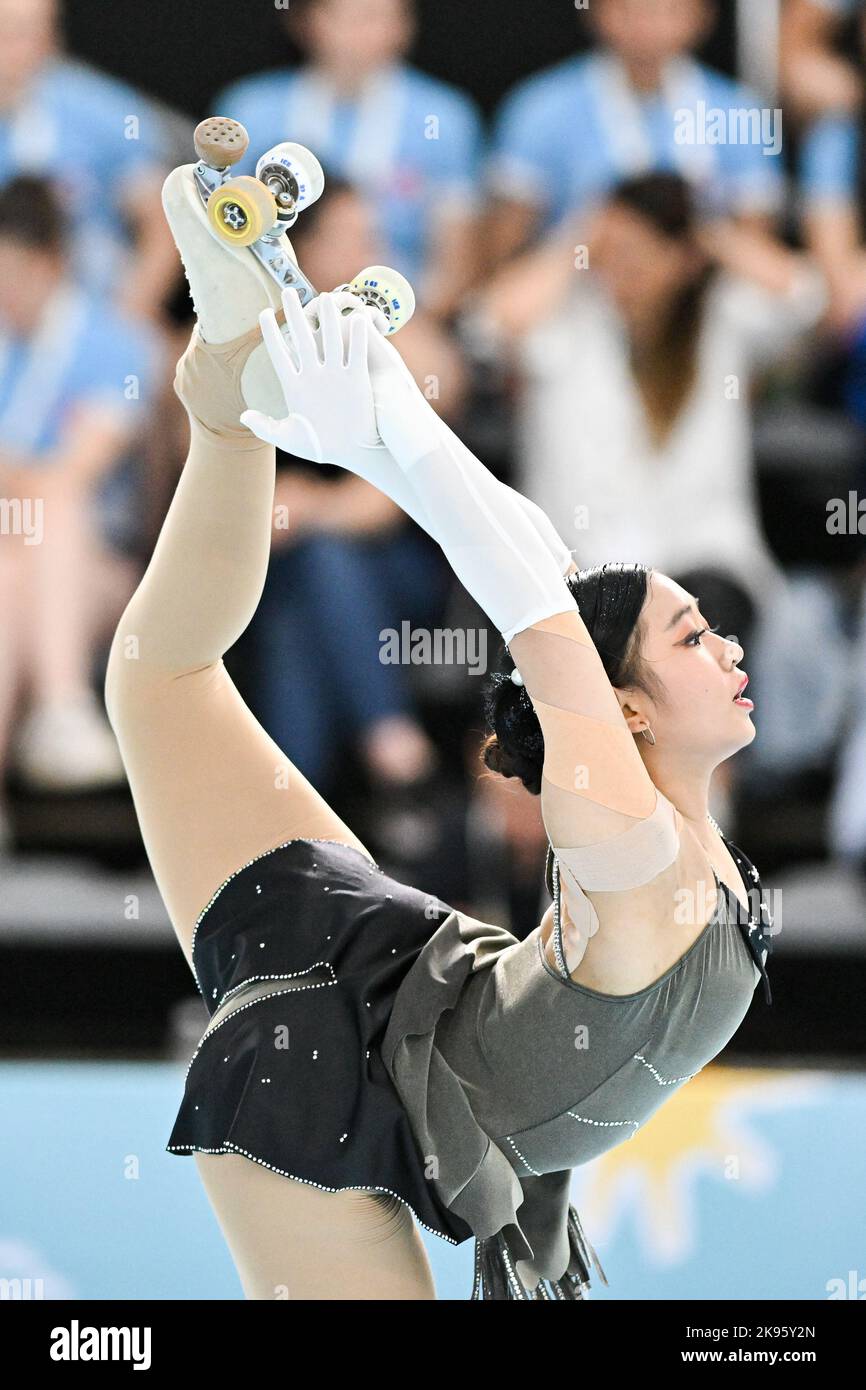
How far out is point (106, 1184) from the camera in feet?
10.6

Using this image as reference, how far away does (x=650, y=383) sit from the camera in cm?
443

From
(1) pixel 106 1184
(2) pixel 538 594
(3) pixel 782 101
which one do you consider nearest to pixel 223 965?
(2) pixel 538 594

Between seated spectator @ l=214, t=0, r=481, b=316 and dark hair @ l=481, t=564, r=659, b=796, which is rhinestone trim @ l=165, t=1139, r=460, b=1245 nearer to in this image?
dark hair @ l=481, t=564, r=659, b=796

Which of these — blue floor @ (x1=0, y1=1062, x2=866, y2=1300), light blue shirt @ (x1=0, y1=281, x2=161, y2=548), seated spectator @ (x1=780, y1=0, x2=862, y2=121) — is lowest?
blue floor @ (x1=0, y1=1062, x2=866, y2=1300)

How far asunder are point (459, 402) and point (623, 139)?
2.56 ft

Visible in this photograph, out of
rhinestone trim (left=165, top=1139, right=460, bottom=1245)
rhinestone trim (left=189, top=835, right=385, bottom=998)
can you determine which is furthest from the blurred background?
rhinestone trim (left=165, top=1139, right=460, bottom=1245)

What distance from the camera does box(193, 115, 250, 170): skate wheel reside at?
1.93 metres

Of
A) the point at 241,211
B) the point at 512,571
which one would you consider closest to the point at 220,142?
the point at 241,211

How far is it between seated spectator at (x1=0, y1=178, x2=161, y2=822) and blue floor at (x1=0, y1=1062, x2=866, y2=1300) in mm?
1022

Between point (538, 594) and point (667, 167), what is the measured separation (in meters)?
2.97

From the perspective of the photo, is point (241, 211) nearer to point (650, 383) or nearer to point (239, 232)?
point (239, 232)

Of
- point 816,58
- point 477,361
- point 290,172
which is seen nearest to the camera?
point 290,172

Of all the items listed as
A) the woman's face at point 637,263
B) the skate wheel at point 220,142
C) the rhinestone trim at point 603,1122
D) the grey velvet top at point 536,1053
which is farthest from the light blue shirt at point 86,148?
the rhinestone trim at point 603,1122
